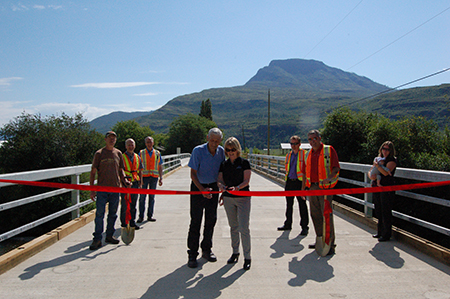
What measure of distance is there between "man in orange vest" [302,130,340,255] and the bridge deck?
435 millimetres

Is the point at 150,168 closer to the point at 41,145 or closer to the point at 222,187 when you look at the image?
the point at 222,187

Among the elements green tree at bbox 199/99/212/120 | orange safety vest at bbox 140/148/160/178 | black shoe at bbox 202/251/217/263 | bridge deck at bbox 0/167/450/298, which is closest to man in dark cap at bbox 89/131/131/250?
bridge deck at bbox 0/167/450/298

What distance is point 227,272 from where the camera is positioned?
14.8 feet

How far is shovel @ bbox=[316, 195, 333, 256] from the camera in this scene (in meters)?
4.97

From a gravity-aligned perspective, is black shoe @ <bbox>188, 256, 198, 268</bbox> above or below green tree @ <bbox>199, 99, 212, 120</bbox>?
below

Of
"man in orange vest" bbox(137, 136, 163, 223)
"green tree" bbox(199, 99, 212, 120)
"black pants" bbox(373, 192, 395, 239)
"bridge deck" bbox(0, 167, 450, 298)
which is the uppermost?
"green tree" bbox(199, 99, 212, 120)

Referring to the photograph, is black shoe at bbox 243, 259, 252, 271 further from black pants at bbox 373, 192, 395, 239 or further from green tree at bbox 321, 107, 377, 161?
green tree at bbox 321, 107, 377, 161

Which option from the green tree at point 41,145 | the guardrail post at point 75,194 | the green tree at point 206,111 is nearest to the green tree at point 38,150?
the green tree at point 41,145

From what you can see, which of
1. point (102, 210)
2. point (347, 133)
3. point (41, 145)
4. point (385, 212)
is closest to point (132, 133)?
point (41, 145)

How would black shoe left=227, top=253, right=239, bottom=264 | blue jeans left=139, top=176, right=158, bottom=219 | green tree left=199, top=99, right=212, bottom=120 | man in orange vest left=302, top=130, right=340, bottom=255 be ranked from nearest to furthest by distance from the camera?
black shoe left=227, top=253, right=239, bottom=264 → man in orange vest left=302, top=130, right=340, bottom=255 → blue jeans left=139, top=176, right=158, bottom=219 → green tree left=199, top=99, right=212, bottom=120

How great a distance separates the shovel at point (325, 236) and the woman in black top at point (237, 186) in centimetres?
108

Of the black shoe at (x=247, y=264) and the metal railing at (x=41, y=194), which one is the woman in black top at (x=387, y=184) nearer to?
the black shoe at (x=247, y=264)

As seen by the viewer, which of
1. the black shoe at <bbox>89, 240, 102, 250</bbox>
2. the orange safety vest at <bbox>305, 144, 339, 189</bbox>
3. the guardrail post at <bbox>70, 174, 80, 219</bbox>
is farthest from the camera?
the guardrail post at <bbox>70, 174, 80, 219</bbox>

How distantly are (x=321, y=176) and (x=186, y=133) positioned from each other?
8560cm
